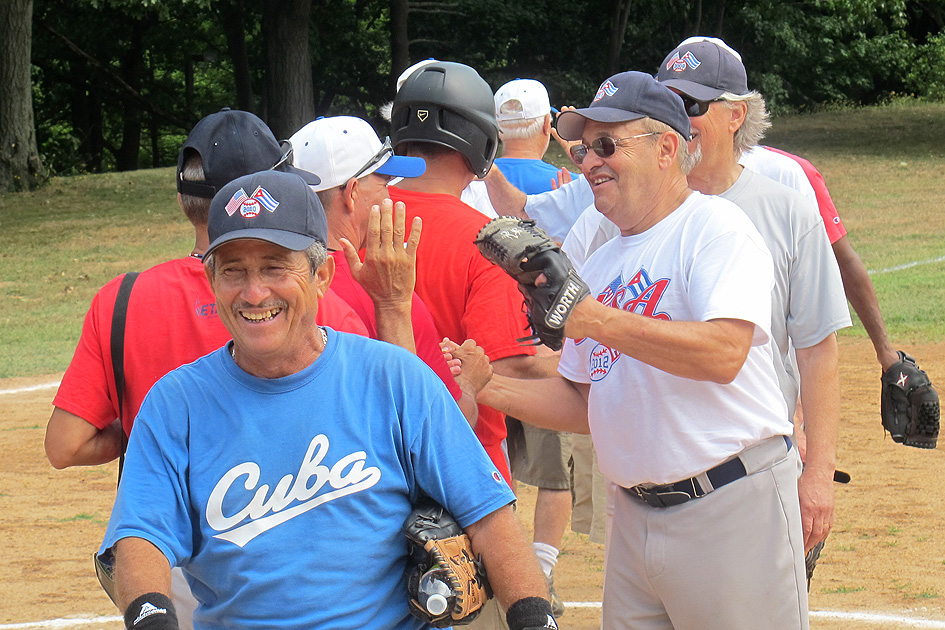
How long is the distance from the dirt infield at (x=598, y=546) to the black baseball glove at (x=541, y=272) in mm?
2844

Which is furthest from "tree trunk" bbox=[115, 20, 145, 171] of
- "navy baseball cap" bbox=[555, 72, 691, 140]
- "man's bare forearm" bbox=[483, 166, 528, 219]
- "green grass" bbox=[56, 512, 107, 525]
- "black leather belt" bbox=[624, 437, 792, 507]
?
"black leather belt" bbox=[624, 437, 792, 507]

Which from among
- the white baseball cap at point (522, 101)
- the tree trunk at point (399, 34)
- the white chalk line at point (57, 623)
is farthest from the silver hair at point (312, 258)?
the tree trunk at point (399, 34)

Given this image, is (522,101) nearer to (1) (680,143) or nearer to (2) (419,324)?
(1) (680,143)

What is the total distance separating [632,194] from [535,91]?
3193mm

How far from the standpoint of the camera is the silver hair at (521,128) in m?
6.58

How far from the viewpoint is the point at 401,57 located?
Answer: 93.5 ft

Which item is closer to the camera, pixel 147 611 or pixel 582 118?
pixel 147 611

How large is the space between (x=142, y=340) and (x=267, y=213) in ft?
2.64

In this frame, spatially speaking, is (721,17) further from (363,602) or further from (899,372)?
(363,602)

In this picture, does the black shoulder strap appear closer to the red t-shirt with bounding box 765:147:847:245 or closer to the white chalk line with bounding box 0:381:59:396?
the red t-shirt with bounding box 765:147:847:245

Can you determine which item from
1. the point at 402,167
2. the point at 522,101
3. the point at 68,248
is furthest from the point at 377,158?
the point at 68,248

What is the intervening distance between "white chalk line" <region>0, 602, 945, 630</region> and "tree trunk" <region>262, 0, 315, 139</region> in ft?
65.6

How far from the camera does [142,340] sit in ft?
10.5

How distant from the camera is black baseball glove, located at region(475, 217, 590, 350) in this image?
286cm
